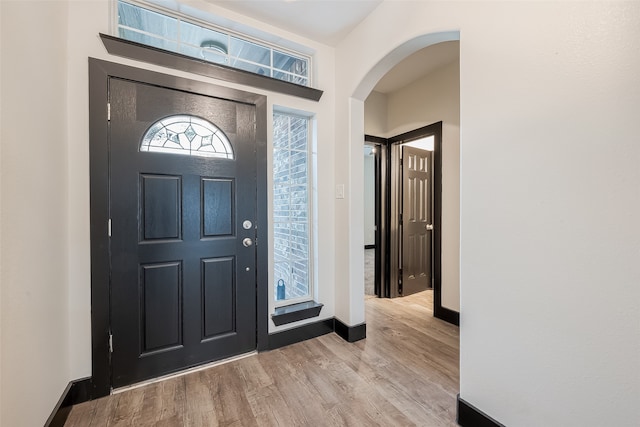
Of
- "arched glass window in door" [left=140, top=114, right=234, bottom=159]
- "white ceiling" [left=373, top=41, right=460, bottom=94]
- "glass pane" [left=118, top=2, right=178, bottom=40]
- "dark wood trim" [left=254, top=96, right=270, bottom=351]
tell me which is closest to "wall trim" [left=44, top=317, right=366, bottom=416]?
"dark wood trim" [left=254, top=96, right=270, bottom=351]

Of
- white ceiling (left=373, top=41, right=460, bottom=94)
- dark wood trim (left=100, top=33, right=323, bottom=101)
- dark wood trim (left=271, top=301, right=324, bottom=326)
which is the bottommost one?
dark wood trim (left=271, top=301, right=324, bottom=326)

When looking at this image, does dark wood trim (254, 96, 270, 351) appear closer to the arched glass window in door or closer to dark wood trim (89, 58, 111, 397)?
the arched glass window in door

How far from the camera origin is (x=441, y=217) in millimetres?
2881

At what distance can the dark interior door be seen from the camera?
165cm

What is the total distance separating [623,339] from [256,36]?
2814 millimetres

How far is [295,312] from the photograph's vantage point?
87.0 inches

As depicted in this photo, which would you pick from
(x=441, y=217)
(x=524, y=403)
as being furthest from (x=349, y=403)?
(x=441, y=217)

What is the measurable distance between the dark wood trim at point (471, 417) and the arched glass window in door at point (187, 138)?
2.15 metres

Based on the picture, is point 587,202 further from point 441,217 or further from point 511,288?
point 441,217

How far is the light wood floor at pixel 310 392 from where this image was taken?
A: 143cm

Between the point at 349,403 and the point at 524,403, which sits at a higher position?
the point at 524,403

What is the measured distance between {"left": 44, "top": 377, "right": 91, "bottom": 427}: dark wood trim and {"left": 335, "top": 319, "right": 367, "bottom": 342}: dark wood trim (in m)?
1.79

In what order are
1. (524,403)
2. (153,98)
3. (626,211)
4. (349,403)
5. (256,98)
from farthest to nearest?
(256,98), (153,98), (349,403), (524,403), (626,211)

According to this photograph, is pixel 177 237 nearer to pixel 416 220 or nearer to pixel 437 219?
pixel 437 219
